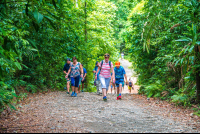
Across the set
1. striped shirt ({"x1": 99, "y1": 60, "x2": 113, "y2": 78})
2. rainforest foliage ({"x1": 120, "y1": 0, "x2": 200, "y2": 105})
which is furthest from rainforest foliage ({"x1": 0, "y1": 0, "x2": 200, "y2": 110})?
striped shirt ({"x1": 99, "y1": 60, "x2": 113, "y2": 78})

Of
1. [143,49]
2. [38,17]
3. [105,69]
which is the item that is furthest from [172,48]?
[38,17]

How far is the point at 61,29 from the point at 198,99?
8.64 meters

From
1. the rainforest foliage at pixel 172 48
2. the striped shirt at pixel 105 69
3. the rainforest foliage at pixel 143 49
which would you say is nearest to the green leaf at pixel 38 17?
the rainforest foliage at pixel 143 49

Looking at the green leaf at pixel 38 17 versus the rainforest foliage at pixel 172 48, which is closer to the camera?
the green leaf at pixel 38 17

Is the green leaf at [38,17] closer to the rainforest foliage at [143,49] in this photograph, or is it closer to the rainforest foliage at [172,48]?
the rainforest foliage at [143,49]

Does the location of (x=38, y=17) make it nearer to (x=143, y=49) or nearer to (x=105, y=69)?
(x=143, y=49)

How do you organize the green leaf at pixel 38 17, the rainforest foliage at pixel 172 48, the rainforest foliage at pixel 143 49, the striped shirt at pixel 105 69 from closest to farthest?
the green leaf at pixel 38 17
the rainforest foliage at pixel 172 48
the rainforest foliage at pixel 143 49
the striped shirt at pixel 105 69

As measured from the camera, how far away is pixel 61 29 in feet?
42.6

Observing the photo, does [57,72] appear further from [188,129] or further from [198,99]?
[188,129]

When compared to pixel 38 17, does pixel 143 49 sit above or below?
below

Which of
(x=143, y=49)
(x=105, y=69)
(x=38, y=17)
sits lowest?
(x=105, y=69)

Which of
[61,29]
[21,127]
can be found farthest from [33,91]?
[21,127]

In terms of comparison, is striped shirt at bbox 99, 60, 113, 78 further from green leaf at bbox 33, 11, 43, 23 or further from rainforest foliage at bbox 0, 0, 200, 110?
green leaf at bbox 33, 11, 43, 23

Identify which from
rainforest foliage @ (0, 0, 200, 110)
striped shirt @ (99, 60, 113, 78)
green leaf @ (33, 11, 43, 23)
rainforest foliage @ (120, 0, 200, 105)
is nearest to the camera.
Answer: green leaf @ (33, 11, 43, 23)
